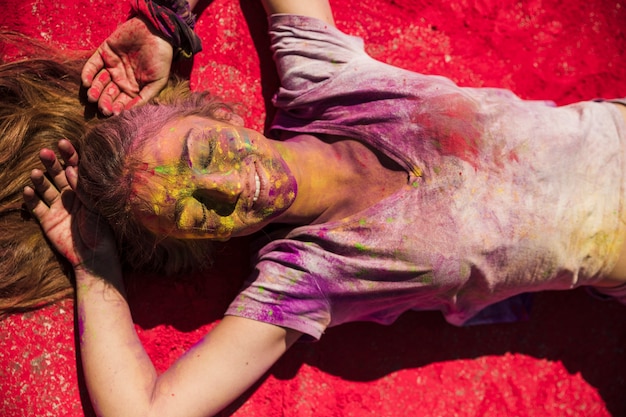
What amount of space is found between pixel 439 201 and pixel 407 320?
0.69 metres

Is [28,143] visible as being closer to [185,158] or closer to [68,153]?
[68,153]

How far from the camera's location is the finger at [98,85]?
5.98 ft

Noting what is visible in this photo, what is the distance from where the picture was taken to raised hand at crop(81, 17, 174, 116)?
1.84 meters

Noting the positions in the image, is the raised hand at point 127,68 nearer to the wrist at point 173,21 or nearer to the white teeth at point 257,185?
the wrist at point 173,21

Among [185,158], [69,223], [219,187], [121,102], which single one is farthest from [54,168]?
[219,187]

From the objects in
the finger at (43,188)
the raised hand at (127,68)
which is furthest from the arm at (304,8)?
the finger at (43,188)

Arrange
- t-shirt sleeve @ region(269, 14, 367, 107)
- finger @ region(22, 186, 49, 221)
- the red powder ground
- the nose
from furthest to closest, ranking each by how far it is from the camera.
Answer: the red powder ground
t-shirt sleeve @ region(269, 14, 367, 107)
finger @ region(22, 186, 49, 221)
the nose

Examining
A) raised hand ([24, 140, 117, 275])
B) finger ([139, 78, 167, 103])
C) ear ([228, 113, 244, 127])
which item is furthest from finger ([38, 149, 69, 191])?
ear ([228, 113, 244, 127])

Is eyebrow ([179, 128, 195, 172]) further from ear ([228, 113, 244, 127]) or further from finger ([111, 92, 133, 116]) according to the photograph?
finger ([111, 92, 133, 116])

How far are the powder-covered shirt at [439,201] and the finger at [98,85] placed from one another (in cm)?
64

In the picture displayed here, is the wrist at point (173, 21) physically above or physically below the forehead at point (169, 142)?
above

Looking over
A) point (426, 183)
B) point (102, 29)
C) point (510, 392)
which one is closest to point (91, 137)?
point (102, 29)

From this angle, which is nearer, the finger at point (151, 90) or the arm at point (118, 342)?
the arm at point (118, 342)

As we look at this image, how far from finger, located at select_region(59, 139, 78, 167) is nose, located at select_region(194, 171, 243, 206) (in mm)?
493
